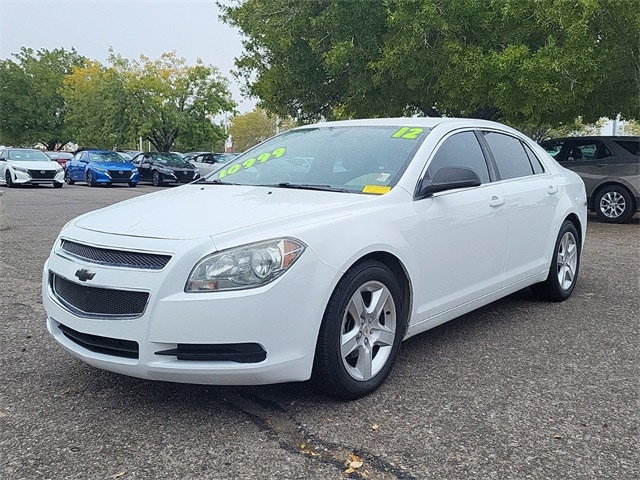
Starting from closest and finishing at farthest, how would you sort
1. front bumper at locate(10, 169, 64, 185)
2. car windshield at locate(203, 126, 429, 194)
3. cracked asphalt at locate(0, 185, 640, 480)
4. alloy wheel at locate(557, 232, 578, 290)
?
cracked asphalt at locate(0, 185, 640, 480), car windshield at locate(203, 126, 429, 194), alloy wheel at locate(557, 232, 578, 290), front bumper at locate(10, 169, 64, 185)

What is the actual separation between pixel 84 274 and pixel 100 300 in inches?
6.4

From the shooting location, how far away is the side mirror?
12.6ft

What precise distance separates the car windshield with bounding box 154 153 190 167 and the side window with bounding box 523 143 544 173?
2038 centimetres

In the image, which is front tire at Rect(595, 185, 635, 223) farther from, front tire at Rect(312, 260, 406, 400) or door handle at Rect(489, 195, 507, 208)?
front tire at Rect(312, 260, 406, 400)

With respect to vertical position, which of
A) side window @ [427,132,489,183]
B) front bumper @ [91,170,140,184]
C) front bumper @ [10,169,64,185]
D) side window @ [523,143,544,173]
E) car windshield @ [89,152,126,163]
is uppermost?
side window @ [427,132,489,183]

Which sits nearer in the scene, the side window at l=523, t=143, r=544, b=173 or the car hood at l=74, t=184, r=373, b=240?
the car hood at l=74, t=184, r=373, b=240

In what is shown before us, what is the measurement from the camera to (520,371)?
3.78 meters

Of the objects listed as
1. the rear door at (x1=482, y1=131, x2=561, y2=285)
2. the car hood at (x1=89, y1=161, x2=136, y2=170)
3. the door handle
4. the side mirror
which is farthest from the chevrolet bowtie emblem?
the car hood at (x1=89, y1=161, x2=136, y2=170)

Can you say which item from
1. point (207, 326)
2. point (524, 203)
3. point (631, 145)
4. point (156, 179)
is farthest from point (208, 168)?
point (207, 326)

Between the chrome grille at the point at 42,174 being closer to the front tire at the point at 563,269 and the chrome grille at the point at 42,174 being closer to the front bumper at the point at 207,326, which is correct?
the front tire at the point at 563,269

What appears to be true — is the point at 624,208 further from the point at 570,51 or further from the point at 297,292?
the point at 297,292

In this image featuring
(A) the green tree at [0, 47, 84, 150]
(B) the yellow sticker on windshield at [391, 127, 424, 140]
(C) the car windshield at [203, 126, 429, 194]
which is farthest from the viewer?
(A) the green tree at [0, 47, 84, 150]

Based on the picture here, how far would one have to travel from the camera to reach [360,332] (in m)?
3.35

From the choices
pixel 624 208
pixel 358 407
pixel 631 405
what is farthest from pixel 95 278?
pixel 624 208
